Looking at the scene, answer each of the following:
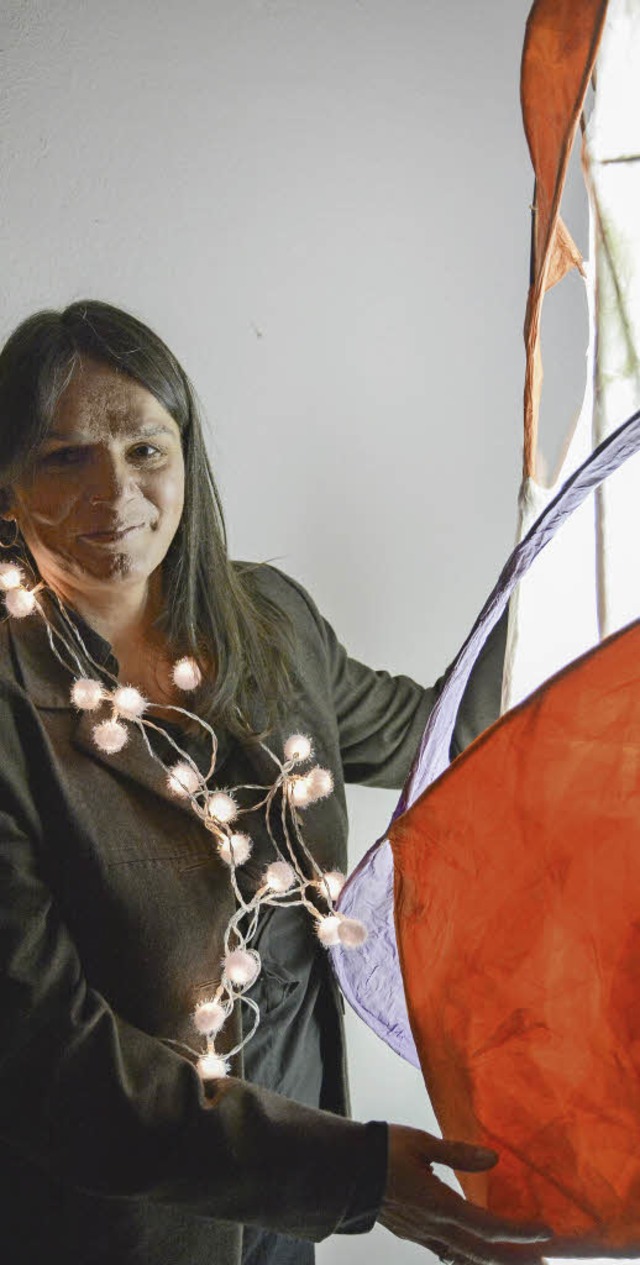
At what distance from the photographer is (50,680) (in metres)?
1.03

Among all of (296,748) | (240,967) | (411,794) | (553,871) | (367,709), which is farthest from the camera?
(367,709)

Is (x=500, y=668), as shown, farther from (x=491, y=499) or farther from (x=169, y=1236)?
(x=169, y=1236)

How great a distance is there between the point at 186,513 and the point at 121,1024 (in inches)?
18.7

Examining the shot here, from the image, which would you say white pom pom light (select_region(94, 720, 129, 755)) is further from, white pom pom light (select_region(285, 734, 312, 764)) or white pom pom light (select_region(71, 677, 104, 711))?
white pom pom light (select_region(285, 734, 312, 764))

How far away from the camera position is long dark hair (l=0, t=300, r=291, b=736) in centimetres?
101

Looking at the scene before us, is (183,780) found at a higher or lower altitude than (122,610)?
lower

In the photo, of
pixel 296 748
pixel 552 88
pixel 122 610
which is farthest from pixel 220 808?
pixel 552 88

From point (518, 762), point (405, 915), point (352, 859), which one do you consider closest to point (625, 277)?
point (518, 762)

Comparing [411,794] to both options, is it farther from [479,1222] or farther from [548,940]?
[479,1222]

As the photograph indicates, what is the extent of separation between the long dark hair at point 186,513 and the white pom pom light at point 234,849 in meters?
0.12

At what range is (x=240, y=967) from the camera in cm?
100

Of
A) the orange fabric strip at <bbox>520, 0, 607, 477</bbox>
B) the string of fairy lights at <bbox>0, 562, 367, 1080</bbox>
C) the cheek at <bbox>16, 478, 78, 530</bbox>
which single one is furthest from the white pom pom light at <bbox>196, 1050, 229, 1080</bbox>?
the orange fabric strip at <bbox>520, 0, 607, 477</bbox>

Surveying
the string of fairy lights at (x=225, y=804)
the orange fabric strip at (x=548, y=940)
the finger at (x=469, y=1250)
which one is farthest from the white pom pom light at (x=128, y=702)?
the finger at (x=469, y=1250)

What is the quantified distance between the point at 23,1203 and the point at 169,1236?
0.14 metres
